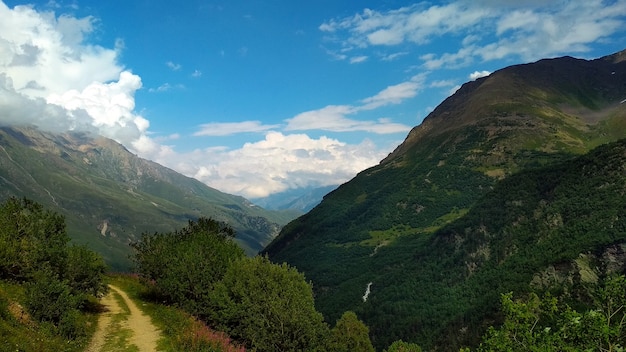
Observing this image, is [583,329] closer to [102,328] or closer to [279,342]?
[279,342]

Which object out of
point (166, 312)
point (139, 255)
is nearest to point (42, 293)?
point (166, 312)

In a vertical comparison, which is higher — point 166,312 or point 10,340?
point 10,340

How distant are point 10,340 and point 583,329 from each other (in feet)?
97.5

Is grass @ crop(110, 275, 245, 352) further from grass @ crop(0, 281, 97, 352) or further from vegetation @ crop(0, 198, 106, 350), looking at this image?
grass @ crop(0, 281, 97, 352)

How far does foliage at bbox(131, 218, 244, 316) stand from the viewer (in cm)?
Answer: 5128

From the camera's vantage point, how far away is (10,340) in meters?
24.5

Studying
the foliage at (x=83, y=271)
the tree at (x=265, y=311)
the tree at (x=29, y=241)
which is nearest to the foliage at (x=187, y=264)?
the tree at (x=265, y=311)

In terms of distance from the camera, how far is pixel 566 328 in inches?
656

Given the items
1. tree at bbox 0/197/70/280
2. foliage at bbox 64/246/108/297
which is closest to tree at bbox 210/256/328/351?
foliage at bbox 64/246/108/297

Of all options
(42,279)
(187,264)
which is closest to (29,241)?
(42,279)

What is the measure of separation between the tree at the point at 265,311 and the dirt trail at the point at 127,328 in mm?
7731

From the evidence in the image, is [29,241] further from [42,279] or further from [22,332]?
[22,332]

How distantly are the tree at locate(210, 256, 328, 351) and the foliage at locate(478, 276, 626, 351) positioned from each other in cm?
2989

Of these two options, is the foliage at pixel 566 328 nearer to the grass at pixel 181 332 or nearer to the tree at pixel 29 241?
the grass at pixel 181 332
